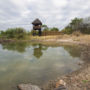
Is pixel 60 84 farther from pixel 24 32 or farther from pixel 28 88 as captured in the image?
pixel 24 32

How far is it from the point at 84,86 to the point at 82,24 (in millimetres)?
25771

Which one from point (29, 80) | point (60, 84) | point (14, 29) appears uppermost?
point (14, 29)

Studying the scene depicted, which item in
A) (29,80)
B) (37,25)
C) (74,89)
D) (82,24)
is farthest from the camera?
(37,25)

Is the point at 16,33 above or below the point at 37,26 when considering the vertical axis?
below

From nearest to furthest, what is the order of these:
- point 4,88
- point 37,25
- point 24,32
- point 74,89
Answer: point 74,89 < point 4,88 < point 24,32 < point 37,25

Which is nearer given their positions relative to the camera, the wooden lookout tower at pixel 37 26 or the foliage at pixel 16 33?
the foliage at pixel 16 33

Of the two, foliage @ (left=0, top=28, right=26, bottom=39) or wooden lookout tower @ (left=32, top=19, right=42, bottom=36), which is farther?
wooden lookout tower @ (left=32, top=19, right=42, bottom=36)

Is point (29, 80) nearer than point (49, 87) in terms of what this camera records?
No

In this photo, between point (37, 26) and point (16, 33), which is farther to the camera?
point (37, 26)

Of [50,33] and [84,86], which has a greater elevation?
[50,33]

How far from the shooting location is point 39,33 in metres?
31.8

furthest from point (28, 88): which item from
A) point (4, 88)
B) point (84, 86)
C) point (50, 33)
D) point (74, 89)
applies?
point (50, 33)

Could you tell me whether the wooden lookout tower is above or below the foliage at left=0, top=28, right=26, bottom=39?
above

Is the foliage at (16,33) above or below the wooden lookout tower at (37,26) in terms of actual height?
below
